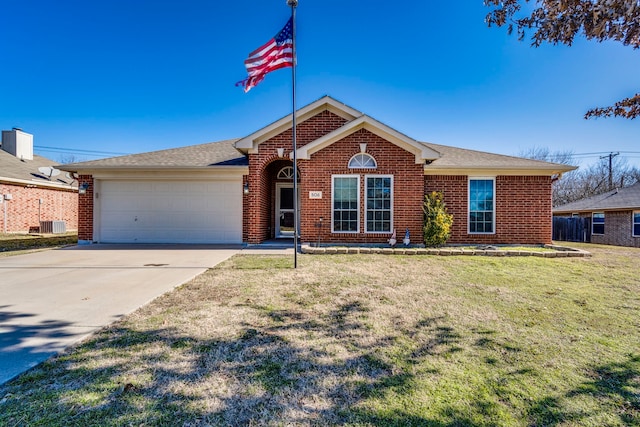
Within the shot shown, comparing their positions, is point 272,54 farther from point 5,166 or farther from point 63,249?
point 5,166

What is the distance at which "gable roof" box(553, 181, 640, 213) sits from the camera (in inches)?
686

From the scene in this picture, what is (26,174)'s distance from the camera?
1736cm

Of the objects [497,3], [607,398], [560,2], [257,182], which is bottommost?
[607,398]

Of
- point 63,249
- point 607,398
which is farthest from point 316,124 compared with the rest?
point 607,398

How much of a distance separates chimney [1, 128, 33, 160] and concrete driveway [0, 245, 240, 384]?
Result: 15.7 m

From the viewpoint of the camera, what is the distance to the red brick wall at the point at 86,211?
→ 1191 cm

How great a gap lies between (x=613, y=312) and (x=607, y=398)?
2.71m

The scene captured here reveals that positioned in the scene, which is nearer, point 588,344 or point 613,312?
point 588,344

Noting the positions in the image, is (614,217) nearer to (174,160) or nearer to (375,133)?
(375,133)

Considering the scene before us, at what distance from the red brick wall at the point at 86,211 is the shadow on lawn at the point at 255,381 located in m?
10.6

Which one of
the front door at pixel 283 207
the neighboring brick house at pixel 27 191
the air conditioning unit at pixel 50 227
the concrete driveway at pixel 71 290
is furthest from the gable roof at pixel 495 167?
the neighboring brick house at pixel 27 191

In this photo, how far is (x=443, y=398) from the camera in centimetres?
246

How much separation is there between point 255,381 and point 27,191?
21.8 meters

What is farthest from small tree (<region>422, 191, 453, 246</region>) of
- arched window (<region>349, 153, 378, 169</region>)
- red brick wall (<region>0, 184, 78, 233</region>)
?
red brick wall (<region>0, 184, 78, 233</region>)
